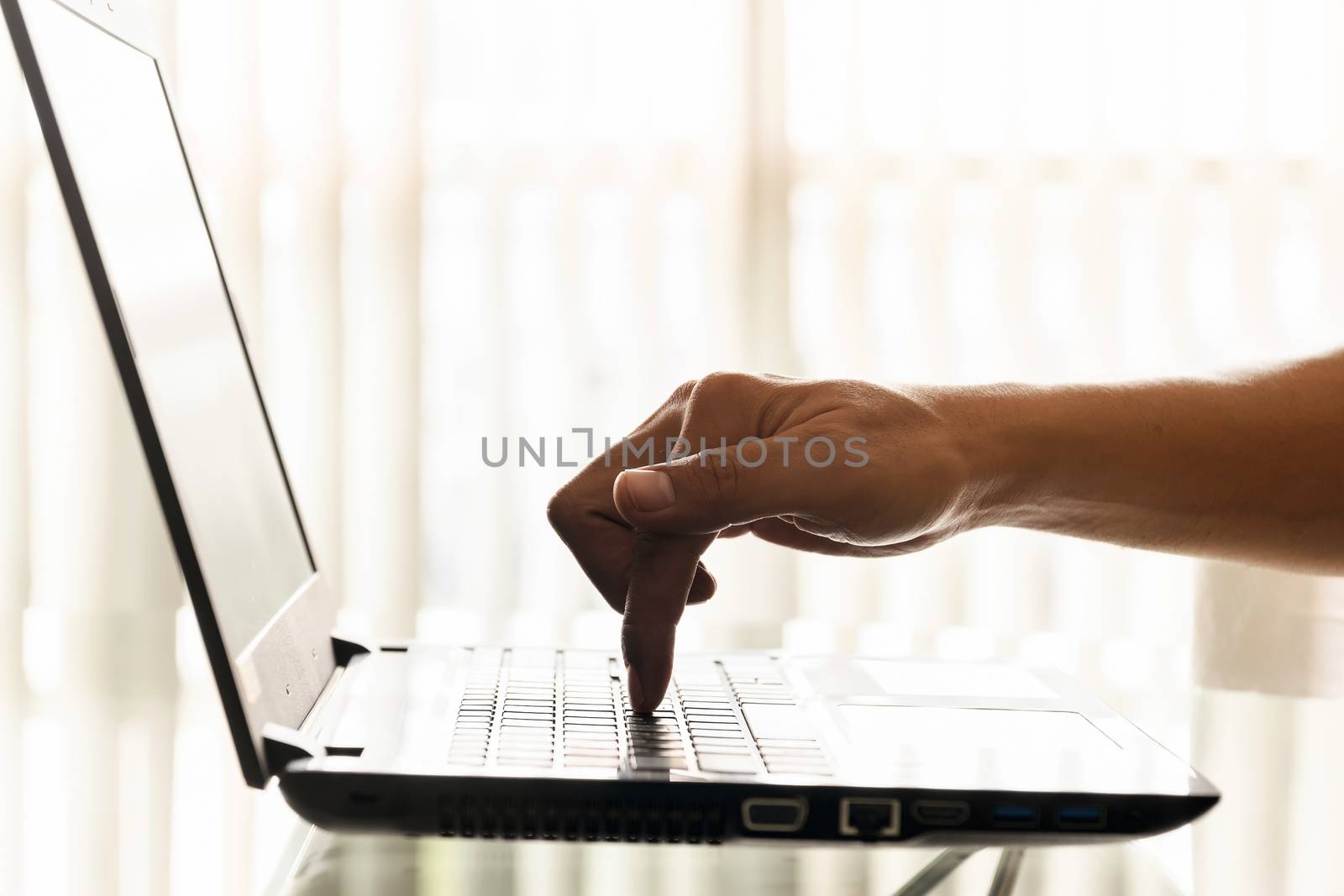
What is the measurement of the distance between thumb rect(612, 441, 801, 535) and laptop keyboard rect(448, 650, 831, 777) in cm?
12

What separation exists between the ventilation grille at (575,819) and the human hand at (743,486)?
0.15 metres

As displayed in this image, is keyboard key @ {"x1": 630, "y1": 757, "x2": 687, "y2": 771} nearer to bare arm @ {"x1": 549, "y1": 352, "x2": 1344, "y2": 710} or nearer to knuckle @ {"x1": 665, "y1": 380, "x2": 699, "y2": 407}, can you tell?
bare arm @ {"x1": 549, "y1": 352, "x2": 1344, "y2": 710}

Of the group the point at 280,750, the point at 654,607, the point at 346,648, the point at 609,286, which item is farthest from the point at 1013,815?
the point at 609,286

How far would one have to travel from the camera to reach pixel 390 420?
5.51 feet

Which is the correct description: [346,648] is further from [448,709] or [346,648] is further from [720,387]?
[720,387]

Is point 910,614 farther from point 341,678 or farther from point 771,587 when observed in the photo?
point 341,678

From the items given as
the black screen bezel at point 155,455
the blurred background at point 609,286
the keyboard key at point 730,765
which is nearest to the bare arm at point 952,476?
the keyboard key at point 730,765

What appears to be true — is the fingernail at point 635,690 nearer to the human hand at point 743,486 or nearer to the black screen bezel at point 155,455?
the human hand at point 743,486

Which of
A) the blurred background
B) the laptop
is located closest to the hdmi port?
the laptop

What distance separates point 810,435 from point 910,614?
1147 millimetres

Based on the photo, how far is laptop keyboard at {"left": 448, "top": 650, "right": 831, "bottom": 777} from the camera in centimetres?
56

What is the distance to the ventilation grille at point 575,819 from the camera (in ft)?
1.66

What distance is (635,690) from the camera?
0.68 metres

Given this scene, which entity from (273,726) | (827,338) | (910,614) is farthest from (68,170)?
(910,614)
